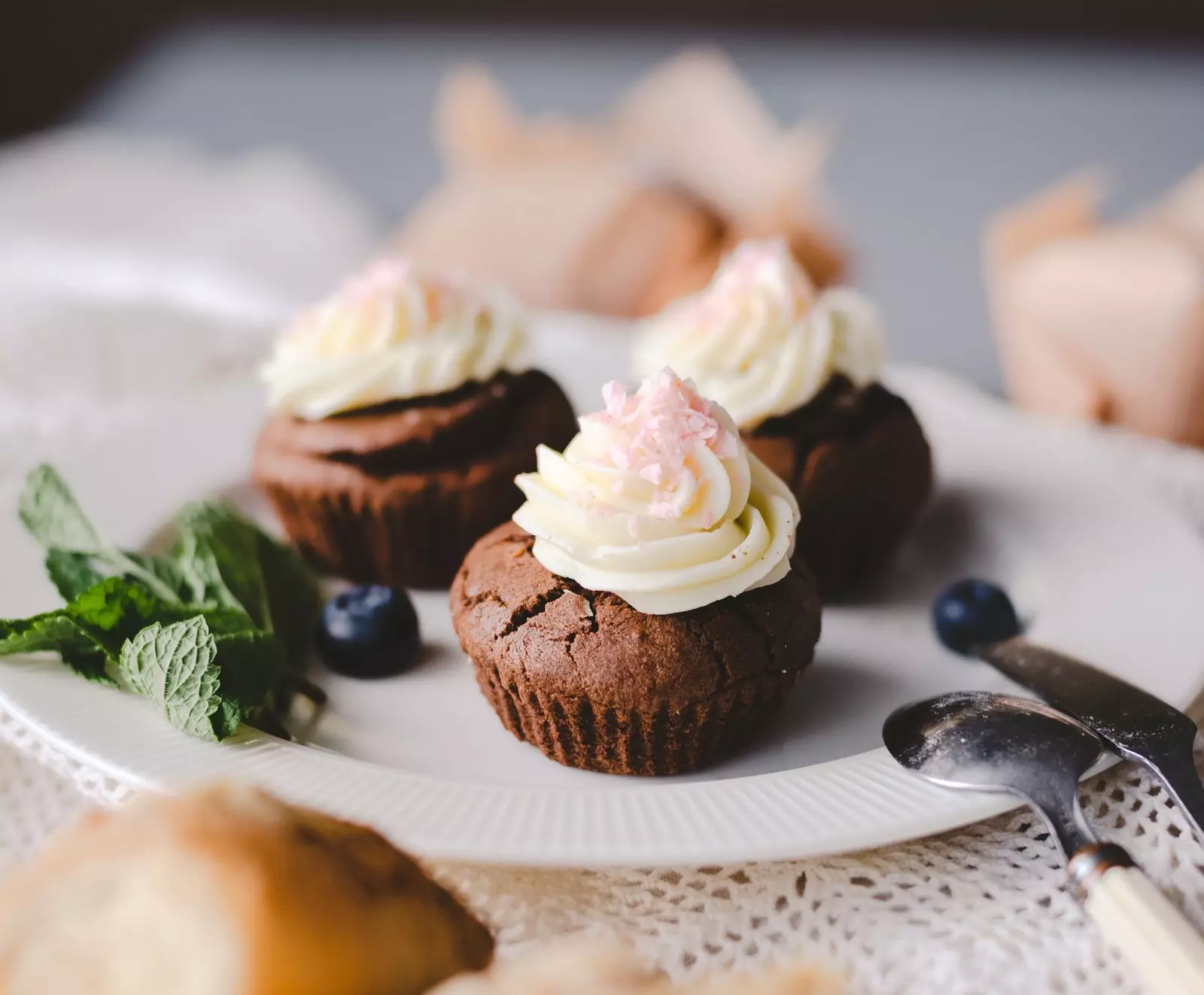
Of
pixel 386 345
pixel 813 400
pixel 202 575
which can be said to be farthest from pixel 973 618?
pixel 202 575

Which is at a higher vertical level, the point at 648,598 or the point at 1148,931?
the point at 648,598

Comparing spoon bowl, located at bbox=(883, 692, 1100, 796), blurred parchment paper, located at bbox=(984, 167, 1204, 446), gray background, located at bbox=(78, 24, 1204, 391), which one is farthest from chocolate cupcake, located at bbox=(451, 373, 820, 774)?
gray background, located at bbox=(78, 24, 1204, 391)

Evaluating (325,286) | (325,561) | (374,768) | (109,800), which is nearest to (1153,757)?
(374,768)

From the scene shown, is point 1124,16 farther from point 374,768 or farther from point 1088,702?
point 374,768

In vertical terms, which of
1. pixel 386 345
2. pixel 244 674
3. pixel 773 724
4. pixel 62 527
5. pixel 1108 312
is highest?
pixel 386 345

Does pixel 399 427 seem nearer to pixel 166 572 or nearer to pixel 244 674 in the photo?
pixel 166 572
